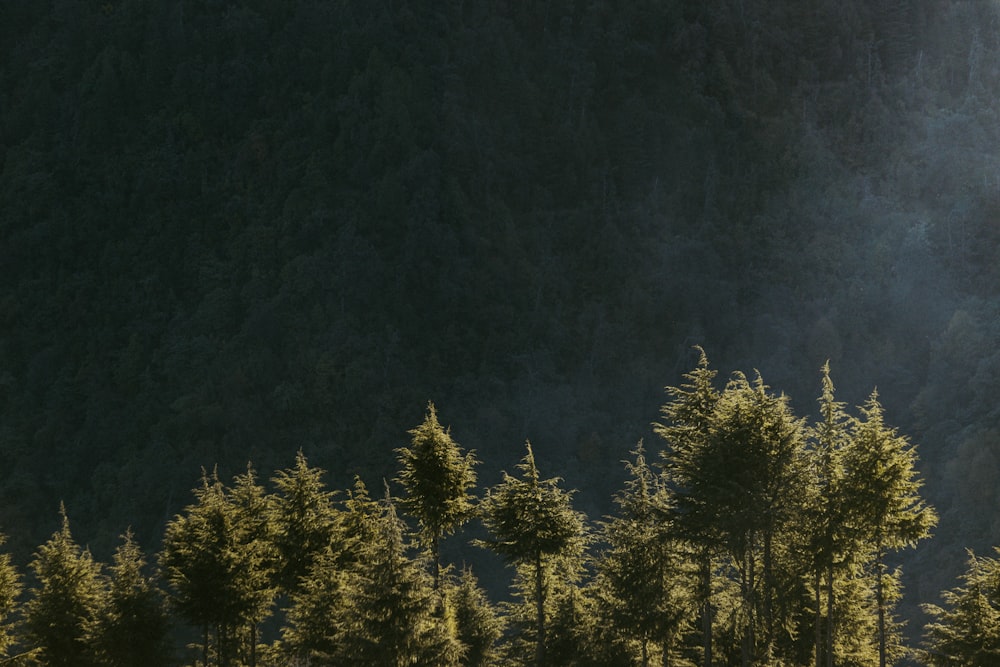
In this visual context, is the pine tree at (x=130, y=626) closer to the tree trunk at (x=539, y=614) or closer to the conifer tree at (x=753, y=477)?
the tree trunk at (x=539, y=614)

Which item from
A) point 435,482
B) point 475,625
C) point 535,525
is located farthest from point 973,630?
point 435,482

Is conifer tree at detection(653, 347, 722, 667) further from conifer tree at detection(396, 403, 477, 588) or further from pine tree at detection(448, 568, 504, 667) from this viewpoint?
pine tree at detection(448, 568, 504, 667)

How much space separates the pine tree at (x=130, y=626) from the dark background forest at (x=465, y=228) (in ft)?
224

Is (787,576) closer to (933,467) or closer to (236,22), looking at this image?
(933,467)

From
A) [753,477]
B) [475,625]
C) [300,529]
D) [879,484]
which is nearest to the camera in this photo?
[879,484]

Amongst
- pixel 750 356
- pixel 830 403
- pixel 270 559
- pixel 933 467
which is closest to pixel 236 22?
pixel 750 356

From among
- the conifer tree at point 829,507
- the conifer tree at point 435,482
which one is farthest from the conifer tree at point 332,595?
the conifer tree at point 829,507

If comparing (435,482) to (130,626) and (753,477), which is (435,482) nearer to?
(130,626)

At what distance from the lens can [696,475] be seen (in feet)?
118

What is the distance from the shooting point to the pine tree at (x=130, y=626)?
40031mm

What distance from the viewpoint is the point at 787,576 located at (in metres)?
38.0

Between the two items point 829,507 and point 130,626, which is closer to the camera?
point 829,507

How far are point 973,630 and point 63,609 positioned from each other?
30.8 meters

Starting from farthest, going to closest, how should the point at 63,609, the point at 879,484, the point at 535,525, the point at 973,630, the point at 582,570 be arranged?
1. the point at 582,570
2. the point at 63,609
3. the point at 535,525
4. the point at 973,630
5. the point at 879,484
